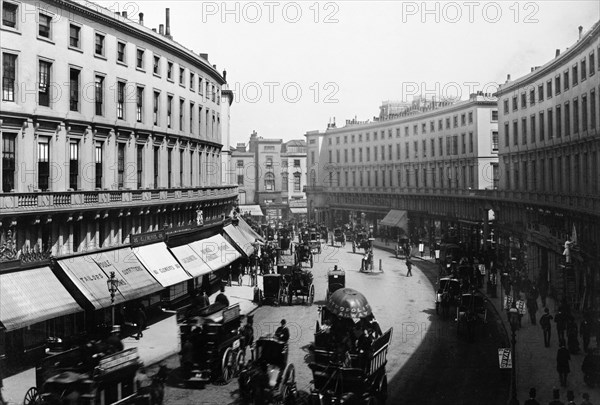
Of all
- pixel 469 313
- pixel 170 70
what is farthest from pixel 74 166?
pixel 469 313

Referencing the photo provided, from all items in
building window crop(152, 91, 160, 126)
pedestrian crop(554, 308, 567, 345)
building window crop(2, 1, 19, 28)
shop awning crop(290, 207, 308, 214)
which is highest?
building window crop(2, 1, 19, 28)

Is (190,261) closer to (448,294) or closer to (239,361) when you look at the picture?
(239,361)

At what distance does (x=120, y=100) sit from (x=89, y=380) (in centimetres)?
1978

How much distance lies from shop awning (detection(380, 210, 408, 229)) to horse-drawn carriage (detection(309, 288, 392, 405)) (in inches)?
2200

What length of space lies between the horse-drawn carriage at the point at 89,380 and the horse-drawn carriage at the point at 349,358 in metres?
4.93

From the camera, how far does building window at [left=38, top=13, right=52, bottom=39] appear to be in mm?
24172

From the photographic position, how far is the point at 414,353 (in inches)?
901

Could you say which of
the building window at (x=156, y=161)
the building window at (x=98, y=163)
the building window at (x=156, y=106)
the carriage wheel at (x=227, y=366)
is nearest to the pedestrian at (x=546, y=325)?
the carriage wheel at (x=227, y=366)

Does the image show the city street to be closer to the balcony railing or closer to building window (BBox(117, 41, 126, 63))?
the balcony railing

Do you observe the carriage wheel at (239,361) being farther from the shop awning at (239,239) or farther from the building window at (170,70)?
the shop awning at (239,239)

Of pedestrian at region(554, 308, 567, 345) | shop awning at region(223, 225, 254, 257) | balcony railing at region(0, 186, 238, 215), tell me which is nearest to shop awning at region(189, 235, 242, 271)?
shop awning at region(223, 225, 254, 257)

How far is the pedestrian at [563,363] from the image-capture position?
728 inches

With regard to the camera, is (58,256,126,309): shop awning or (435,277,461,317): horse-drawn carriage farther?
Result: (435,277,461,317): horse-drawn carriage

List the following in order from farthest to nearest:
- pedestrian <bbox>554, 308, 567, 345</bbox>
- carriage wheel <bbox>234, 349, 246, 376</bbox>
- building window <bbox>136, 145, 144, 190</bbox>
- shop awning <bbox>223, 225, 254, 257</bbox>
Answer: shop awning <bbox>223, 225, 254, 257</bbox> → building window <bbox>136, 145, 144, 190</bbox> → pedestrian <bbox>554, 308, 567, 345</bbox> → carriage wheel <bbox>234, 349, 246, 376</bbox>
